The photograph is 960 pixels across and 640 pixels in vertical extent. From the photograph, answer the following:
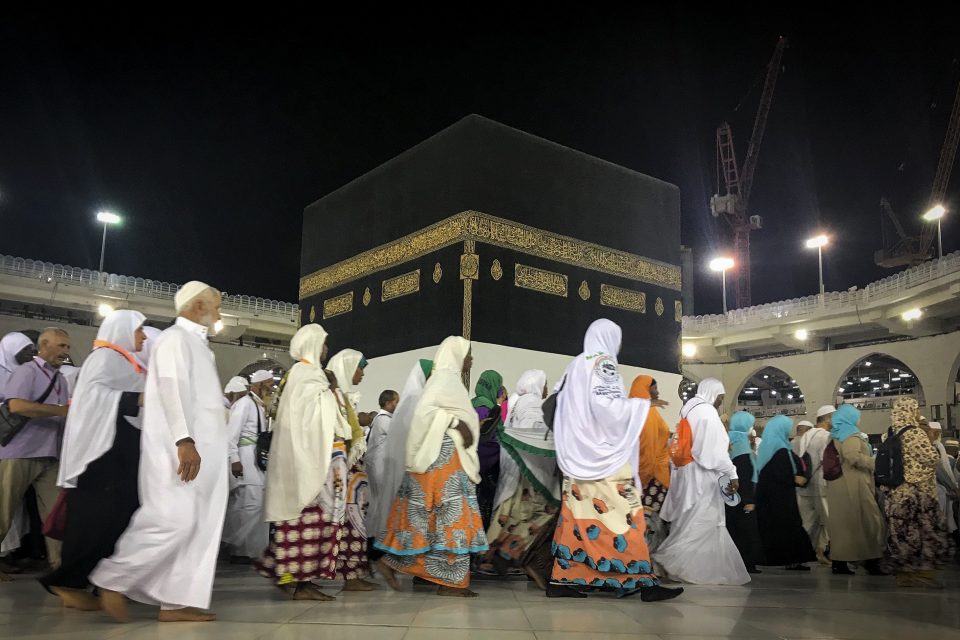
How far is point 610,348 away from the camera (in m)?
3.32

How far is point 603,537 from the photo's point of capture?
10.3ft

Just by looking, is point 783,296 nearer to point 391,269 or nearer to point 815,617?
point 391,269

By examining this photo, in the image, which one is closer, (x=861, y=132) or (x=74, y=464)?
(x=74, y=464)

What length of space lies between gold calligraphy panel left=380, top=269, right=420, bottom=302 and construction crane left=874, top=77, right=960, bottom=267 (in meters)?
19.5

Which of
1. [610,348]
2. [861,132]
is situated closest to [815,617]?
[610,348]

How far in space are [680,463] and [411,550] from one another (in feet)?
5.60

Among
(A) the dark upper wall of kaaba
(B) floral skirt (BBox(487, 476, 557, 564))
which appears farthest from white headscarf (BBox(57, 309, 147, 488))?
(A) the dark upper wall of kaaba

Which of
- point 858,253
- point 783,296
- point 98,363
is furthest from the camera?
point 783,296

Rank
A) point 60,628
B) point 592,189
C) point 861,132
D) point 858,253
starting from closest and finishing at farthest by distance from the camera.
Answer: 1. point 60,628
2. point 592,189
3. point 861,132
4. point 858,253

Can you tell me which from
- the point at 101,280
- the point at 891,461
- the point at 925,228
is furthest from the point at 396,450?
the point at 925,228

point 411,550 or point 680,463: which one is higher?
point 680,463

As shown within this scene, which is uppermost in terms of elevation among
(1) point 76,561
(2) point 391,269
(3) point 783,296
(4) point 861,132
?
(4) point 861,132

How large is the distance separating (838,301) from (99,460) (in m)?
17.4

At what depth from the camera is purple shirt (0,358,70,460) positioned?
10.9 ft
